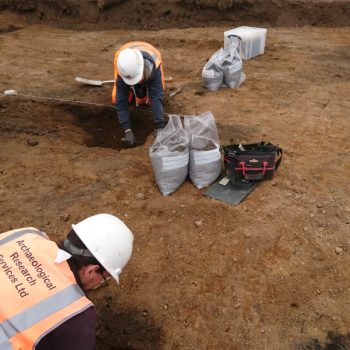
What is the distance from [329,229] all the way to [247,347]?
4.37 ft

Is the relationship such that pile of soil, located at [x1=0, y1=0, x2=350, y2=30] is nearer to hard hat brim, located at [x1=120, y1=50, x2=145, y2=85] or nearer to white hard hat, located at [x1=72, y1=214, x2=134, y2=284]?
hard hat brim, located at [x1=120, y1=50, x2=145, y2=85]

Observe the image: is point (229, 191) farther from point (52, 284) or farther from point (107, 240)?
point (52, 284)

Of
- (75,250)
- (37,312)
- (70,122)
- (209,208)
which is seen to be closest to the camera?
(37,312)

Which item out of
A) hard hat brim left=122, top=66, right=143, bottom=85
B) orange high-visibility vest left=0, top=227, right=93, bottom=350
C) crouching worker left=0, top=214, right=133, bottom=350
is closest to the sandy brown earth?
hard hat brim left=122, top=66, right=143, bottom=85

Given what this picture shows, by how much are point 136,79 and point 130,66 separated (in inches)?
6.3

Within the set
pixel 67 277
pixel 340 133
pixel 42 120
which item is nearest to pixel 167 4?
pixel 42 120

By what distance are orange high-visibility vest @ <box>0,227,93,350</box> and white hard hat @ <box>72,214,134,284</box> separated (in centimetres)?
18

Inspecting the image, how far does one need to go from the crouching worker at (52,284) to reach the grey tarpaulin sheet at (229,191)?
5.78 feet

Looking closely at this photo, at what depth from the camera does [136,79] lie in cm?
435

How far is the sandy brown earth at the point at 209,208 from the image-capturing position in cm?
278

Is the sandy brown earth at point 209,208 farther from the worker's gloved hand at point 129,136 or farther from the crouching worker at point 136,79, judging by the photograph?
the crouching worker at point 136,79

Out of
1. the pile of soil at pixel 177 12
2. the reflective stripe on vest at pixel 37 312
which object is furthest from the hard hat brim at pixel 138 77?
the pile of soil at pixel 177 12

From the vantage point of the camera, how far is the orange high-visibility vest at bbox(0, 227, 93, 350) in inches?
66.1

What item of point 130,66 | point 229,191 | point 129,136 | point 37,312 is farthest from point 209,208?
point 37,312
